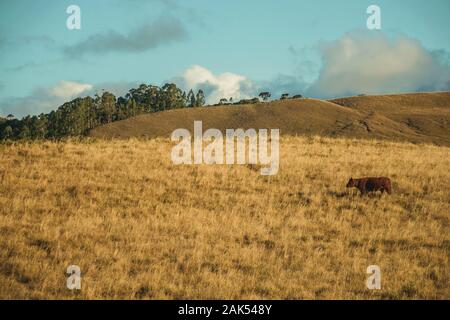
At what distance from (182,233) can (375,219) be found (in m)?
6.33

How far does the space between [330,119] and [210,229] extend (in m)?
74.3

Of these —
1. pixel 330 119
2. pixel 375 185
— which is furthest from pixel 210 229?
pixel 330 119

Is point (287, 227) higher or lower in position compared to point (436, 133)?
lower

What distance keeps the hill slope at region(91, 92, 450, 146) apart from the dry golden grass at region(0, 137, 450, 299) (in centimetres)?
5147

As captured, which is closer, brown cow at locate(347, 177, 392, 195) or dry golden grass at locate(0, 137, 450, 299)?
dry golden grass at locate(0, 137, 450, 299)

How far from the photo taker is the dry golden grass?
360 inches

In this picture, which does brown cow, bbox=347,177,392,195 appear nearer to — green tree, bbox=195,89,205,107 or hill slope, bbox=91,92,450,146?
hill slope, bbox=91,92,450,146

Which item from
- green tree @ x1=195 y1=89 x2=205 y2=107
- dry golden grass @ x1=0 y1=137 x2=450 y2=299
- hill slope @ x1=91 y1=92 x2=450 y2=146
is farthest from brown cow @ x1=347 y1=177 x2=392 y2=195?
green tree @ x1=195 y1=89 x2=205 y2=107

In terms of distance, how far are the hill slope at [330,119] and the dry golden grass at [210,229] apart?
5147 centimetres

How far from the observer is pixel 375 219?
48.4 ft
